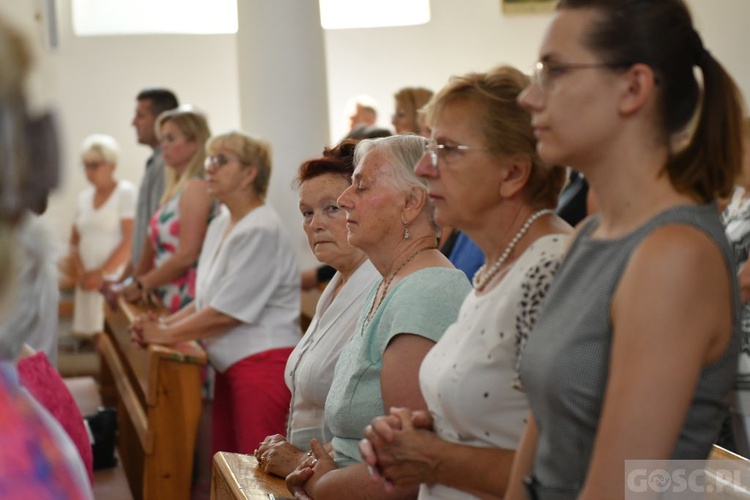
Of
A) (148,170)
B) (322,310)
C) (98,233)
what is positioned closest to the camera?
(322,310)

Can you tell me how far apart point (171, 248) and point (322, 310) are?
2864mm

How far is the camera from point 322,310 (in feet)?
10.9

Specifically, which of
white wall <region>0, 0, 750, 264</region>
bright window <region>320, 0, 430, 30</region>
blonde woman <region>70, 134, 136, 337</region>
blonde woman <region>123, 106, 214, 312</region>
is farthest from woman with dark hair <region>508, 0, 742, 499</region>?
bright window <region>320, 0, 430, 30</region>


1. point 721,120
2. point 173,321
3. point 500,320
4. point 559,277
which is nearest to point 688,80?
point 721,120

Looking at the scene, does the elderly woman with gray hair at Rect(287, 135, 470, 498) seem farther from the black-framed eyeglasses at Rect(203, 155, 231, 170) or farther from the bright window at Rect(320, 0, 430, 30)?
the bright window at Rect(320, 0, 430, 30)

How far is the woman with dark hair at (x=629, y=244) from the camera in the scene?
5.20ft

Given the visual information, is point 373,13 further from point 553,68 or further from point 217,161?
point 553,68

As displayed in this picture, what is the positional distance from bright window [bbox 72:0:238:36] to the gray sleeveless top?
9157 mm

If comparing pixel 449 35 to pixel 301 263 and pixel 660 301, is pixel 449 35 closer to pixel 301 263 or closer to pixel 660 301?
pixel 301 263

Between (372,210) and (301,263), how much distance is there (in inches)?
145

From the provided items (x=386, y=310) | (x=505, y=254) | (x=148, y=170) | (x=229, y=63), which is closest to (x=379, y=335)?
(x=386, y=310)

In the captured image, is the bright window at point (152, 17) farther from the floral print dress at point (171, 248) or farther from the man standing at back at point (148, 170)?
the floral print dress at point (171, 248)

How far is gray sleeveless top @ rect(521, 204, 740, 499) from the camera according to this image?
1667 mm

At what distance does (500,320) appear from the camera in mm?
2055
